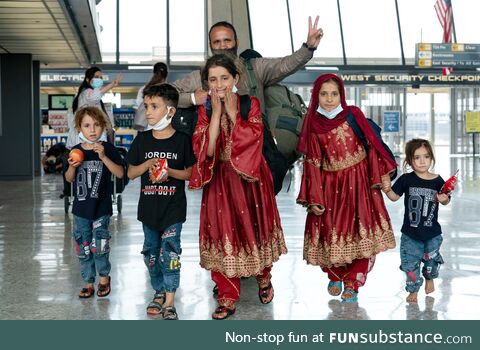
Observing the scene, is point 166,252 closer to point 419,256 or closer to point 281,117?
point 281,117

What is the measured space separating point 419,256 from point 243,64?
149 centimetres

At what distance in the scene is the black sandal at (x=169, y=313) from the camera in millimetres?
3857

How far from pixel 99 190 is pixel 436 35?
948 inches

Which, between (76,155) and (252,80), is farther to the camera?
(252,80)

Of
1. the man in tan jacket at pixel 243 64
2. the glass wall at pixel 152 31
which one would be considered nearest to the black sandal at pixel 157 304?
the man in tan jacket at pixel 243 64

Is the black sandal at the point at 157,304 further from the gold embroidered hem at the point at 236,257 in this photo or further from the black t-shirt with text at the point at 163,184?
the black t-shirt with text at the point at 163,184

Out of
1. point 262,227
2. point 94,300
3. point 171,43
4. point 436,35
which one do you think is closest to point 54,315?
point 94,300

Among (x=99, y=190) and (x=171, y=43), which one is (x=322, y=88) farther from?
(x=171, y=43)

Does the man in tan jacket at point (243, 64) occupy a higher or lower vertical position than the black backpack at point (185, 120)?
higher

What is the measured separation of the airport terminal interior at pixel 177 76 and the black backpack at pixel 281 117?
84 centimetres

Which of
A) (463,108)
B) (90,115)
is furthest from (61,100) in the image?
(90,115)

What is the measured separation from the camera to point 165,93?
4.05 meters

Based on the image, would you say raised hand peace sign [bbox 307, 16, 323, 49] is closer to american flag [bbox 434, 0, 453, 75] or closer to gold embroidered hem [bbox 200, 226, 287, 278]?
gold embroidered hem [bbox 200, 226, 287, 278]

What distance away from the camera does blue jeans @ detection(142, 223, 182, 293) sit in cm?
398
